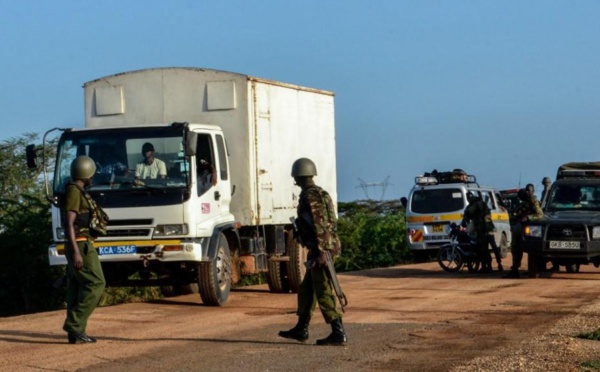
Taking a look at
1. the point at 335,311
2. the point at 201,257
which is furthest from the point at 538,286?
the point at 335,311

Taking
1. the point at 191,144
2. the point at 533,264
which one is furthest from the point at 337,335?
the point at 533,264

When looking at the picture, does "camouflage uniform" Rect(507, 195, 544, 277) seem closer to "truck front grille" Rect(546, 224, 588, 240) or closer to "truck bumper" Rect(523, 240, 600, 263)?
"truck bumper" Rect(523, 240, 600, 263)

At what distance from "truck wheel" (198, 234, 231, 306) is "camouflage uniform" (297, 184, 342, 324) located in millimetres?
5135

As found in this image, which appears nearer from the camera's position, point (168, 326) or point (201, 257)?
point (168, 326)

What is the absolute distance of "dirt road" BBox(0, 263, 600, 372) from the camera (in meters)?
10.9

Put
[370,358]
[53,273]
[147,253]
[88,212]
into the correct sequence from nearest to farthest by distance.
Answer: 1. [370,358]
2. [88,212]
3. [147,253]
4. [53,273]

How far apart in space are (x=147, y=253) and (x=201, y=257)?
0.75 m

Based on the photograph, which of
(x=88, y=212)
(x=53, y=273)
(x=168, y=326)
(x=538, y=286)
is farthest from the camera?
(x=53, y=273)

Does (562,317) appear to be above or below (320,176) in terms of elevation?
below

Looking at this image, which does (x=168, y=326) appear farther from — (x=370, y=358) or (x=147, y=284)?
(x=370, y=358)

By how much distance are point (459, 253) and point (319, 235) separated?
14759mm

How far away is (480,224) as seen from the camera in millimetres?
25750

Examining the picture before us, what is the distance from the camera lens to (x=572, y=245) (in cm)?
2217

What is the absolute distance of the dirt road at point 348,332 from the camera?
10.9 meters
